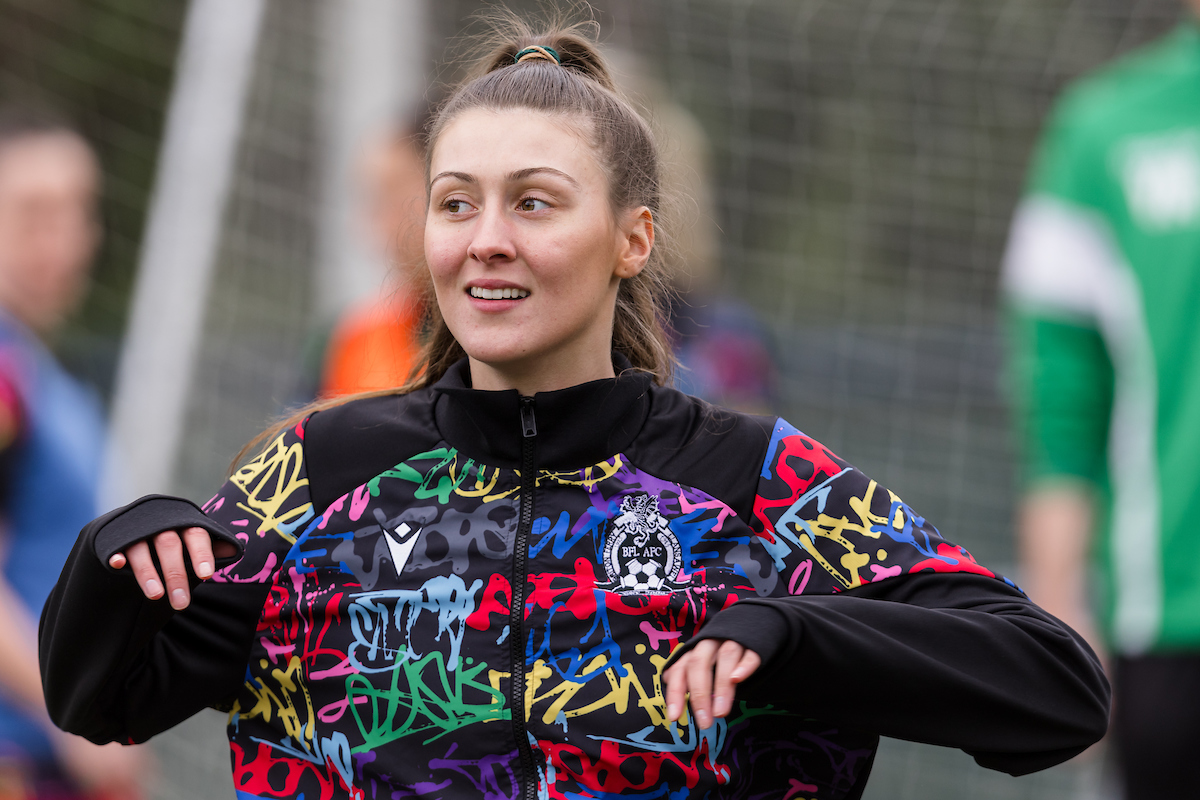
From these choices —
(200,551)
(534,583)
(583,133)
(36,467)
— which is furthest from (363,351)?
(200,551)

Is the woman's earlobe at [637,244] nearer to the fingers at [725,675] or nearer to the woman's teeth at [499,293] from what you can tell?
the woman's teeth at [499,293]

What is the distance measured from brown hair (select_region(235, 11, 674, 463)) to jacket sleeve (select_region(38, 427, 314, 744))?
12cm

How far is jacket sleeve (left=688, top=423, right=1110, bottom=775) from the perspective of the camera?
5.78ft

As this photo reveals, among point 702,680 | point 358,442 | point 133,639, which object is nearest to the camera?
point 702,680

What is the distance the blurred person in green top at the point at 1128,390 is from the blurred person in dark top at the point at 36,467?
2.32 m

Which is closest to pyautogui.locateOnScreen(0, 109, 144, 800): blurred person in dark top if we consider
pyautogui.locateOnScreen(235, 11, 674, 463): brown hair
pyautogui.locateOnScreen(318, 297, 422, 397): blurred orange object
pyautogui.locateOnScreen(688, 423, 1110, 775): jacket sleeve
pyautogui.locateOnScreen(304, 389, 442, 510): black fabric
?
pyautogui.locateOnScreen(318, 297, 422, 397): blurred orange object

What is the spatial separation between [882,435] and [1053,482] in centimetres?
313

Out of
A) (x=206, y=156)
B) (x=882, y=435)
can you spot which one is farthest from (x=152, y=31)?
(x=882, y=435)

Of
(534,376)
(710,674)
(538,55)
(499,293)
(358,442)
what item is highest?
(538,55)

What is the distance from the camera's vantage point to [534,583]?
1979 mm

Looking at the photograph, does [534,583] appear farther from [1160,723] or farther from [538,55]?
[1160,723]

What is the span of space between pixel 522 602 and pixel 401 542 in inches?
7.8

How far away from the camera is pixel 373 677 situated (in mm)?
1980

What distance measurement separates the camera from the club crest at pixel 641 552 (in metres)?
1.99
